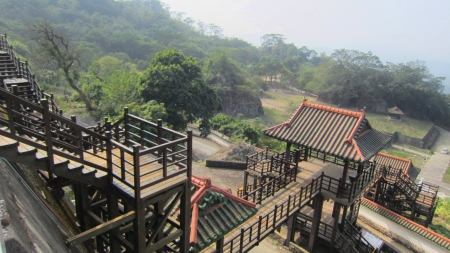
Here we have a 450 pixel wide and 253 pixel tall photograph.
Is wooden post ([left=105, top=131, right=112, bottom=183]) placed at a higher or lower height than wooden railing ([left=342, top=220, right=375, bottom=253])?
higher

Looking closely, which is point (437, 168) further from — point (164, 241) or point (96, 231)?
point (96, 231)

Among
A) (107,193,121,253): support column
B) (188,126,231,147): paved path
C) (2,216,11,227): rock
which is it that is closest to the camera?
(2,216,11,227): rock

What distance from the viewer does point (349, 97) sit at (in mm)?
72625

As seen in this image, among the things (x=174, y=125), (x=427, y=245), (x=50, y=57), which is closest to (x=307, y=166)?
(x=427, y=245)

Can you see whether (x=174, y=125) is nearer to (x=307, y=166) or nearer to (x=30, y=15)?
(x=307, y=166)

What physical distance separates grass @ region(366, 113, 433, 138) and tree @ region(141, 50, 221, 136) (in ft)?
128

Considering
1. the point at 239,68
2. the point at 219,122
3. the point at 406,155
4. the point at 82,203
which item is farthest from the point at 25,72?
the point at 239,68

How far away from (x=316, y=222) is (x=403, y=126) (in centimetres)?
5464

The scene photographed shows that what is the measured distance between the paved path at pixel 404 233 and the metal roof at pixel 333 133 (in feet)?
27.0

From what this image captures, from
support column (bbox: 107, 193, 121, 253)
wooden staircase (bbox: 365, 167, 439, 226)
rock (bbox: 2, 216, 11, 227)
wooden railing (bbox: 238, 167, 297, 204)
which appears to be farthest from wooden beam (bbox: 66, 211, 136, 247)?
wooden staircase (bbox: 365, 167, 439, 226)

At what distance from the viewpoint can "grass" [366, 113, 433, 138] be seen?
58.2 metres

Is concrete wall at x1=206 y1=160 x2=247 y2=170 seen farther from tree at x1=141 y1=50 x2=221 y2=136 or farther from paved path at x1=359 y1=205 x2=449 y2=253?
paved path at x1=359 y1=205 x2=449 y2=253

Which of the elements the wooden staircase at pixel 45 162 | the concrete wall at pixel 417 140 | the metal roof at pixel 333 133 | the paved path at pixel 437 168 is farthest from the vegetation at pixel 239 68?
the wooden staircase at pixel 45 162

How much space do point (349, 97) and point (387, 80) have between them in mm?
9050
